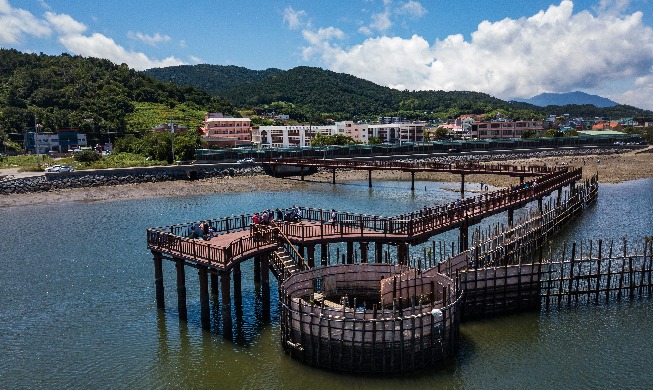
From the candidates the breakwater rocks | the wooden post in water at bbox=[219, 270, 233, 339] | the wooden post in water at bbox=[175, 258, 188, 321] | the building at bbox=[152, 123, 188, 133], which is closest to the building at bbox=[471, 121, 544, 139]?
the building at bbox=[152, 123, 188, 133]

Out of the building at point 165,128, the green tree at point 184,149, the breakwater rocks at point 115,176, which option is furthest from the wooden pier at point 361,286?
the building at point 165,128

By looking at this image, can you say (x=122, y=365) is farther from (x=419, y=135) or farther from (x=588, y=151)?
(x=419, y=135)

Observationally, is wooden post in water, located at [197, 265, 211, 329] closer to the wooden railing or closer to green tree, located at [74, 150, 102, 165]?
the wooden railing

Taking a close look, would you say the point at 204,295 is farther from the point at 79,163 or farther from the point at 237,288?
the point at 79,163

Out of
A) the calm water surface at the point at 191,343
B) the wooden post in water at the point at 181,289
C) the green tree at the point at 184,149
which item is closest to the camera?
the calm water surface at the point at 191,343

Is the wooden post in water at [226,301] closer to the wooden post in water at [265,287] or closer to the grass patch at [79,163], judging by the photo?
the wooden post in water at [265,287]

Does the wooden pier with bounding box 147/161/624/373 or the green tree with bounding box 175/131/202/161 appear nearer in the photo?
the wooden pier with bounding box 147/161/624/373
